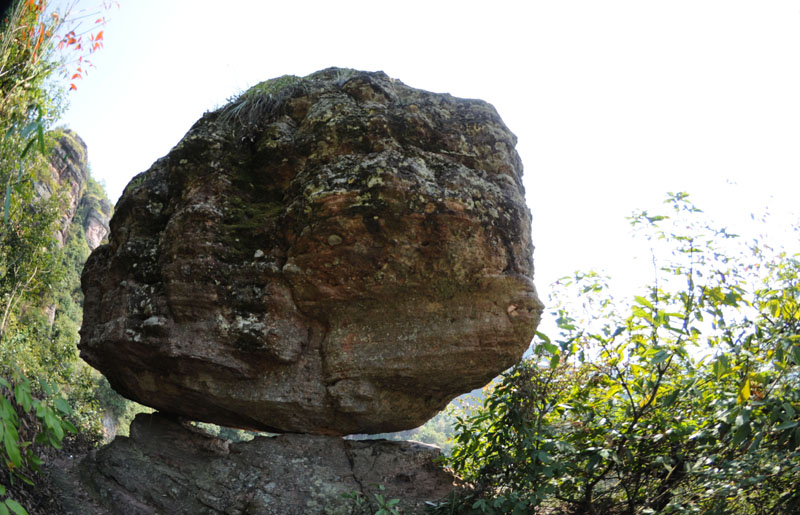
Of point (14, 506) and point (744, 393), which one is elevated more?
point (744, 393)

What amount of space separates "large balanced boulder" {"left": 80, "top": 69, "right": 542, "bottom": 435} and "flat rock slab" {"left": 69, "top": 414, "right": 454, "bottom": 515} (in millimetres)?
312

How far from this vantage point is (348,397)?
5.38 metres

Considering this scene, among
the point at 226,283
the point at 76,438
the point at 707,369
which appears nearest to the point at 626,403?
the point at 707,369

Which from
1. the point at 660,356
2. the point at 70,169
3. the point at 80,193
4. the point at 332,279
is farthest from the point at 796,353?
the point at 80,193

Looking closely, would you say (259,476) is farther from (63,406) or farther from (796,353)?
(796,353)

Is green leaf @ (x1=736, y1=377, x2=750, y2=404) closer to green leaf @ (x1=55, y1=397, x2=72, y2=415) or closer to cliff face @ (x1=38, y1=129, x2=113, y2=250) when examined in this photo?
green leaf @ (x1=55, y1=397, x2=72, y2=415)

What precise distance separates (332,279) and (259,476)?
84.7 inches

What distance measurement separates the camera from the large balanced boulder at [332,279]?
16.9 ft

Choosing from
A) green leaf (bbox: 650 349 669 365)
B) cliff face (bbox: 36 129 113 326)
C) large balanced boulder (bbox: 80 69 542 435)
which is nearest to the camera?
green leaf (bbox: 650 349 669 365)

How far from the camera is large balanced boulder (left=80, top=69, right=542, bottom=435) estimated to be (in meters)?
5.15

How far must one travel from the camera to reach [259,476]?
16.9 feet

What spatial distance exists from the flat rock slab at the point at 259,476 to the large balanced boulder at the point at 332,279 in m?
0.31

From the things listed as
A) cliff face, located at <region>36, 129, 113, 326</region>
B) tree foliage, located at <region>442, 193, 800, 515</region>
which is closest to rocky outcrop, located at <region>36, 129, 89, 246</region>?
cliff face, located at <region>36, 129, 113, 326</region>

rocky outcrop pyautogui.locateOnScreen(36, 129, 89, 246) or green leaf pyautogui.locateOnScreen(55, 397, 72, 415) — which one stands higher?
rocky outcrop pyautogui.locateOnScreen(36, 129, 89, 246)
